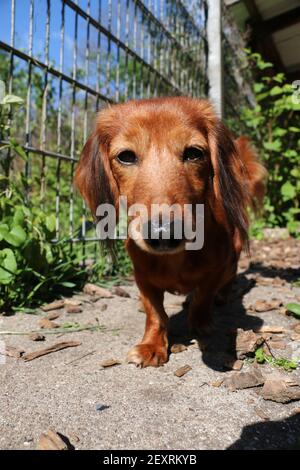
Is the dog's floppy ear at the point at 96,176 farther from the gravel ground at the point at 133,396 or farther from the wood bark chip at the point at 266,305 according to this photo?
Answer: the wood bark chip at the point at 266,305

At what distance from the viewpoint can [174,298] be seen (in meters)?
2.97

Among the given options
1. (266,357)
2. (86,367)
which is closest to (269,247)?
(266,357)

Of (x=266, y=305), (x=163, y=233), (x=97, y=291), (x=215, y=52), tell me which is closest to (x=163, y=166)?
(x=163, y=233)

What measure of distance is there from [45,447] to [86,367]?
61cm

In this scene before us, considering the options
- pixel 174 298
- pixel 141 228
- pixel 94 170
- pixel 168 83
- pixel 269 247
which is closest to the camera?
pixel 141 228

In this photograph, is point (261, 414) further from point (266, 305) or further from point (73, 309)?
point (73, 309)

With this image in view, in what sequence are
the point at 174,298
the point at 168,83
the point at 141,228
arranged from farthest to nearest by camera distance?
the point at 168,83 < the point at 174,298 < the point at 141,228

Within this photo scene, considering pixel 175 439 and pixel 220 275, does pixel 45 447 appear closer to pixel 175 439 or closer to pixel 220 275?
pixel 175 439

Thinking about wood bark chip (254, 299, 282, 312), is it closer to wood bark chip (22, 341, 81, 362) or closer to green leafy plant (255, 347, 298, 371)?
green leafy plant (255, 347, 298, 371)

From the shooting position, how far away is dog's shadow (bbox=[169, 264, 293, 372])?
1.84m

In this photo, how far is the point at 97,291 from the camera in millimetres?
2873

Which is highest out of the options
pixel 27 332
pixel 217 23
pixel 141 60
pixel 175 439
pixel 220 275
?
pixel 217 23

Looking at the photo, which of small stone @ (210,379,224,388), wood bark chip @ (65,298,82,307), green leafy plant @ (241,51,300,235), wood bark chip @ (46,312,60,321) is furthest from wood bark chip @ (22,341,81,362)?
green leafy plant @ (241,51,300,235)

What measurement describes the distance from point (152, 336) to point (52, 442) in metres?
0.85
